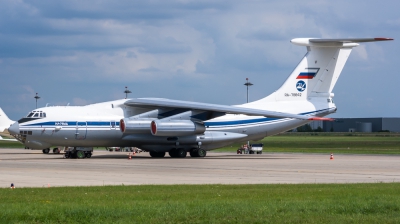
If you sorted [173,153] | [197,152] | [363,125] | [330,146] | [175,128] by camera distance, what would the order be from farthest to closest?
[363,125]
[330,146]
[197,152]
[173,153]
[175,128]

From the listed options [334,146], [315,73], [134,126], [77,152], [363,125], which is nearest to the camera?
[134,126]

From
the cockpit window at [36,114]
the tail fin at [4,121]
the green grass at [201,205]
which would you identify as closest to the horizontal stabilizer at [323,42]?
Answer: the cockpit window at [36,114]

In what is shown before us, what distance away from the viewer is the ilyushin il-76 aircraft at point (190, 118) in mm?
33406

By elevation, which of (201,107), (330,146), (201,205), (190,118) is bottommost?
(201,205)

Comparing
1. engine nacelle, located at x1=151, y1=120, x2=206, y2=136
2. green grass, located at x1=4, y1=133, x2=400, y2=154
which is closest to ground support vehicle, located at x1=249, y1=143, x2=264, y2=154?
green grass, located at x1=4, y1=133, x2=400, y2=154

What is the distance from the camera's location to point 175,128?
1330 inches

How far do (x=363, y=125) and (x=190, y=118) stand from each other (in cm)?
11909

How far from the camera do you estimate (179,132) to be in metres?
34.1

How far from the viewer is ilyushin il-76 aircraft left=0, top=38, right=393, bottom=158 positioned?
3341cm

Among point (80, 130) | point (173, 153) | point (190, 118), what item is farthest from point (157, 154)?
point (80, 130)

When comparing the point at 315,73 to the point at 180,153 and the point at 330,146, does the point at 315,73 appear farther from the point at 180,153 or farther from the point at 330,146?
the point at 330,146

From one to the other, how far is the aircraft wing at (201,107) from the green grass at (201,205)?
59.4 ft

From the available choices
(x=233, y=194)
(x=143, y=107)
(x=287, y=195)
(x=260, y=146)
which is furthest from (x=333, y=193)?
(x=260, y=146)

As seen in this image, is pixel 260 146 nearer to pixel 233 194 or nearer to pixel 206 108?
pixel 206 108
